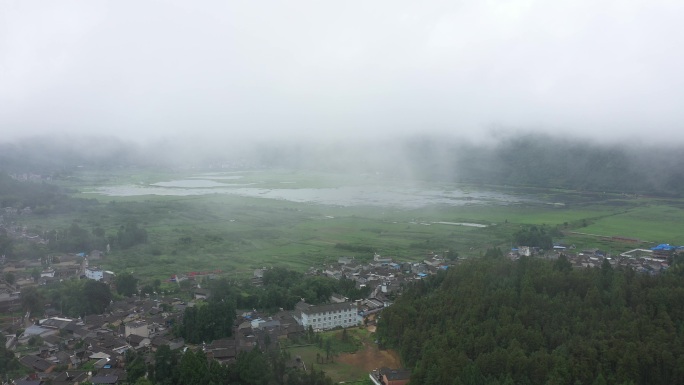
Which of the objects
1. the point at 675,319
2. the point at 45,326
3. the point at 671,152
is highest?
the point at 671,152

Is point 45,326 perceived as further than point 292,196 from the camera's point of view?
No

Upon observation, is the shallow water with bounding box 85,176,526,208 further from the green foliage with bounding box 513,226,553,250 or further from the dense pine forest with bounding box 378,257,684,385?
the dense pine forest with bounding box 378,257,684,385

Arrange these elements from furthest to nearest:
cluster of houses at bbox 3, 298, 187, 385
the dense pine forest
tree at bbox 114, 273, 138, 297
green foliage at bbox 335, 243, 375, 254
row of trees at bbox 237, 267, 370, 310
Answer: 1. green foliage at bbox 335, 243, 375, 254
2. tree at bbox 114, 273, 138, 297
3. row of trees at bbox 237, 267, 370, 310
4. cluster of houses at bbox 3, 298, 187, 385
5. the dense pine forest

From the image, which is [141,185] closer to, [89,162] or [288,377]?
[89,162]

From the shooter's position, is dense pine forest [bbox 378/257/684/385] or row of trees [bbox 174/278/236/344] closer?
dense pine forest [bbox 378/257/684/385]

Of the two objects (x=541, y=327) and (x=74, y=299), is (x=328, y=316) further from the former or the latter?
(x=74, y=299)

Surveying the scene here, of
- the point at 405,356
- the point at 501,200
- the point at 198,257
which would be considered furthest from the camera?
the point at 501,200

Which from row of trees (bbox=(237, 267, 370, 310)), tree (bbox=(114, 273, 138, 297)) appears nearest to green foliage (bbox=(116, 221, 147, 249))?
tree (bbox=(114, 273, 138, 297))

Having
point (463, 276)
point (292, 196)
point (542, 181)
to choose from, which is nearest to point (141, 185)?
point (292, 196)
